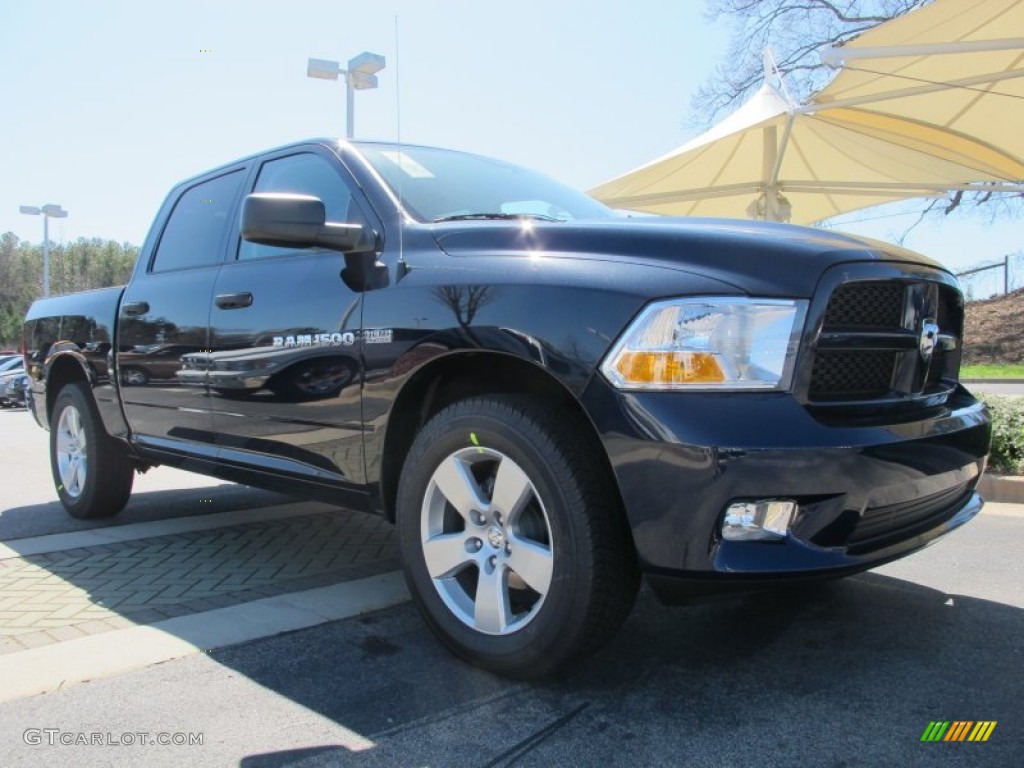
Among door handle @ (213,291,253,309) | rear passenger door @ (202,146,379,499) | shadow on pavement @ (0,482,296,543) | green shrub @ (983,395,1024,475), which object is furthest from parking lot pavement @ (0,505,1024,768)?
green shrub @ (983,395,1024,475)

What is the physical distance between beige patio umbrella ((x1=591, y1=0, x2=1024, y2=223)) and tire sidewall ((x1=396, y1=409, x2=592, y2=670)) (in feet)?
26.3

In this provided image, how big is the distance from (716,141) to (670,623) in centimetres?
794

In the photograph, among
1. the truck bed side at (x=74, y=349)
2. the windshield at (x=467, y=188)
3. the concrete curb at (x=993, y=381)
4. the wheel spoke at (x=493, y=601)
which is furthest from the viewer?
the concrete curb at (x=993, y=381)

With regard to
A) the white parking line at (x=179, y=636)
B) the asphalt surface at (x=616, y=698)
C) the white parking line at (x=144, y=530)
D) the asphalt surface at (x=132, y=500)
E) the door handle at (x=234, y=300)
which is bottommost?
the asphalt surface at (x=132, y=500)

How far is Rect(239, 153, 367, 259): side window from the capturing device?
3279 millimetres

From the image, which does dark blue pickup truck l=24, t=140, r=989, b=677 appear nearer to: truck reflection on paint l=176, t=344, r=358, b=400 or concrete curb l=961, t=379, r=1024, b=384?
truck reflection on paint l=176, t=344, r=358, b=400

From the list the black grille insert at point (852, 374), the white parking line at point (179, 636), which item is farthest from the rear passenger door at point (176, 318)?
the black grille insert at point (852, 374)

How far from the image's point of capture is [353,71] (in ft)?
38.0

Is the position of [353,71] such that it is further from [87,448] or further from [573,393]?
[573,393]

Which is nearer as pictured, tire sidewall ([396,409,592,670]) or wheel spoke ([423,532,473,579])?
tire sidewall ([396,409,592,670])

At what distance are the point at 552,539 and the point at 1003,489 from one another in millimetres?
4531

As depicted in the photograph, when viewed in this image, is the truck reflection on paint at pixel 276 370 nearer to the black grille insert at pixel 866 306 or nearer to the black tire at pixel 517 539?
the black tire at pixel 517 539

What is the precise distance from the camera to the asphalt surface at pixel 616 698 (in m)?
2.10

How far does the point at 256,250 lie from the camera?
3668 millimetres
